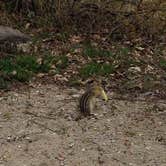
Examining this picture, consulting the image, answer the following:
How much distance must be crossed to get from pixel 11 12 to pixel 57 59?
178cm

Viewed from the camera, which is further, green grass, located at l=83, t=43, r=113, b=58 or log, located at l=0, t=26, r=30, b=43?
green grass, located at l=83, t=43, r=113, b=58

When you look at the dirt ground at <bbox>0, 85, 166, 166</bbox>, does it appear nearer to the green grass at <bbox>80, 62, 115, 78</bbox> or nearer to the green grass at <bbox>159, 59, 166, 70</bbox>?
the green grass at <bbox>80, 62, 115, 78</bbox>

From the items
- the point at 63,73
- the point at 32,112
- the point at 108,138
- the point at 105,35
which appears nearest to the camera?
the point at 108,138

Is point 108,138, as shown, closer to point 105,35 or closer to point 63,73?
point 63,73

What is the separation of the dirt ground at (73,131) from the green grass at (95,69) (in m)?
0.52

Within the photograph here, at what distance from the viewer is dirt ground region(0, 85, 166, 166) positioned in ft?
17.9

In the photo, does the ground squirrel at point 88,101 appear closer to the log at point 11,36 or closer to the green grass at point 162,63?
the green grass at point 162,63

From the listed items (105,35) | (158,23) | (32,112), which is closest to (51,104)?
(32,112)

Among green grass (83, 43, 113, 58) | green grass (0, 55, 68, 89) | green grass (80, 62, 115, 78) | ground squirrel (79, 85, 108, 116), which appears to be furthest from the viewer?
green grass (83, 43, 113, 58)

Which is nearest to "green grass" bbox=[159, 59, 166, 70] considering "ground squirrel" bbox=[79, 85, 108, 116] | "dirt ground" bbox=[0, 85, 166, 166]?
"dirt ground" bbox=[0, 85, 166, 166]

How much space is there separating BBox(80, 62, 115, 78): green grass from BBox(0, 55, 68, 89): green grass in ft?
1.02

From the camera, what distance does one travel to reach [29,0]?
9352mm

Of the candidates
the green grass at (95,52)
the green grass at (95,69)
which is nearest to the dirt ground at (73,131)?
the green grass at (95,69)

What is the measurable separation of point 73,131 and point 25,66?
1888 millimetres
